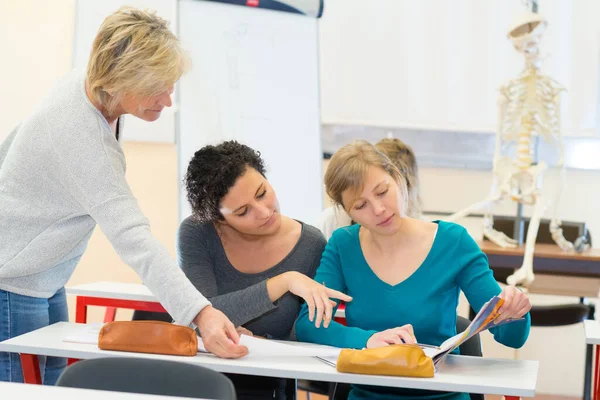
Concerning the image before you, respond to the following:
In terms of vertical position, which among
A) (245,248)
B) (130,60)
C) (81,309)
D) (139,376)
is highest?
(130,60)

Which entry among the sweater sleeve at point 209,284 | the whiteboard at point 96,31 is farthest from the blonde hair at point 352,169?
the whiteboard at point 96,31

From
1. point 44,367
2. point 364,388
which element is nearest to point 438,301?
point 364,388

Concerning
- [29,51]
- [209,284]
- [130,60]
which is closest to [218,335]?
[209,284]

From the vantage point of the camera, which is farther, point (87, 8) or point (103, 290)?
point (87, 8)

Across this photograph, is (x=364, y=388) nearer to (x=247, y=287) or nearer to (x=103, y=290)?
(x=247, y=287)

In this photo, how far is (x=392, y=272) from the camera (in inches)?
77.0

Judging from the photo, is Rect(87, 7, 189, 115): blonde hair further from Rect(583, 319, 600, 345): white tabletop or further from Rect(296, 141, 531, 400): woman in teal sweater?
Rect(583, 319, 600, 345): white tabletop

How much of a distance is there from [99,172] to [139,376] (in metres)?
0.52

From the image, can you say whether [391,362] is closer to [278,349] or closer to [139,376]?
[278,349]

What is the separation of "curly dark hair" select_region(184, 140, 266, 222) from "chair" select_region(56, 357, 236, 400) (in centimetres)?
70

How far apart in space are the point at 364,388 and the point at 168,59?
0.96 m

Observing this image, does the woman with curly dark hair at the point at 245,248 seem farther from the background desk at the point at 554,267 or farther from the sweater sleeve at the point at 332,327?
the background desk at the point at 554,267

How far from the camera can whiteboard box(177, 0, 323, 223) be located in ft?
11.8

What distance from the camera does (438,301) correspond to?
1921mm
